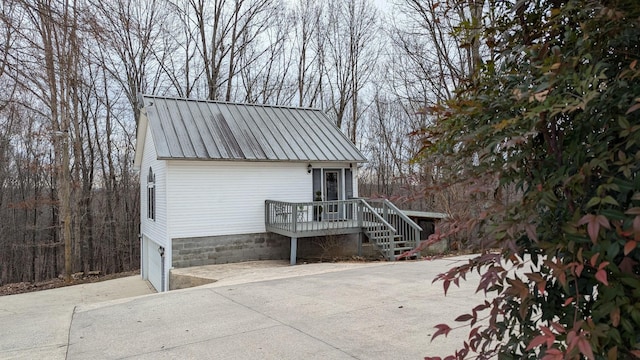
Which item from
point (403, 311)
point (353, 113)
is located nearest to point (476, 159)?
point (403, 311)

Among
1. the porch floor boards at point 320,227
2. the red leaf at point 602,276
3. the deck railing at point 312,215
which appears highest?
the red leaf at point 602,276

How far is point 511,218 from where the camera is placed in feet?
4.48

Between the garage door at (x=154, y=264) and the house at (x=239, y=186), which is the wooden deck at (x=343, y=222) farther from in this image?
the garage door at (x=154, y=264)

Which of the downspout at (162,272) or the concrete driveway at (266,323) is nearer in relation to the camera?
the concrete driveway at (266,323)

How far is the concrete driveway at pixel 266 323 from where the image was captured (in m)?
4.14

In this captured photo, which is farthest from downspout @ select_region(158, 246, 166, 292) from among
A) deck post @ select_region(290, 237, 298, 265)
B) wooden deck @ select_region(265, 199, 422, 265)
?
deck post @ select_region(290, 237, 298, 265)

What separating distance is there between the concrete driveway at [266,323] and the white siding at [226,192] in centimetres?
496

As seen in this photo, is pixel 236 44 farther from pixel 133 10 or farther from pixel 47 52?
pixel 47 52

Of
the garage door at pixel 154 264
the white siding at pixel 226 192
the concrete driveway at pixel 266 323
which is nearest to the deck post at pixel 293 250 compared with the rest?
the white siding at pixel 226 192

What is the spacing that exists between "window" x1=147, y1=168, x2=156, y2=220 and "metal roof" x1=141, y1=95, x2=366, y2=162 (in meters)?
2.36

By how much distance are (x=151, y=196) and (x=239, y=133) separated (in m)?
4.32

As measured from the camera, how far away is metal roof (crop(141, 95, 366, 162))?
1253 cm

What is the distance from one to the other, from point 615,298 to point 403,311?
14.4 feet

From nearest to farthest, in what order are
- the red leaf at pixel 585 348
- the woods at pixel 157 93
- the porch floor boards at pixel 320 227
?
1. the red leaf at pixel 585 348
2. the porch floor boards at pixel 320 227
3. the woods at pixel 157 93
